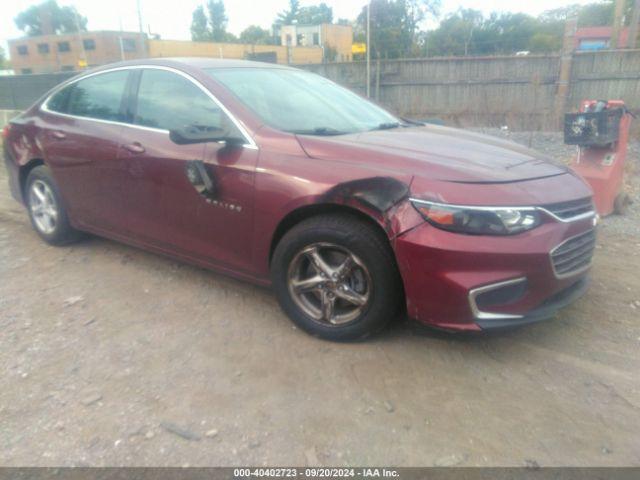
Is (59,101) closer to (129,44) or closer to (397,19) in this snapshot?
(397,19)

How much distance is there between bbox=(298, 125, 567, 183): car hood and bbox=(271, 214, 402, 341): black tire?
0.37m

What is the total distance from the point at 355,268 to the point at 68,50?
2476 inches

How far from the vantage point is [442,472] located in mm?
2115

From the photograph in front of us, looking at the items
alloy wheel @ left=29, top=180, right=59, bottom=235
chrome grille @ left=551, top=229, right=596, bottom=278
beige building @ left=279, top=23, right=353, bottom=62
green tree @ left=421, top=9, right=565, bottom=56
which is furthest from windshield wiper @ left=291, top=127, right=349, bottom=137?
beige building @ left=279, top=23, right=353, bottom=62

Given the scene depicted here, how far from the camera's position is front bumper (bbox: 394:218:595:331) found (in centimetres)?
255

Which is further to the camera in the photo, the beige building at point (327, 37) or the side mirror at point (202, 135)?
the beige building at point (327, 37)

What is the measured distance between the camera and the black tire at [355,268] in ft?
9.11

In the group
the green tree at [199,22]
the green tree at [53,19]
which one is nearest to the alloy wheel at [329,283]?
the green tree at [53,19]

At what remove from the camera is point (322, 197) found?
286 centimetres

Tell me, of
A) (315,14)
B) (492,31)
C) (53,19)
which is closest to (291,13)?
(315,14)

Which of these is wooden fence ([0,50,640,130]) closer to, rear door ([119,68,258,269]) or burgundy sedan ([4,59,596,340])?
burgundy sedan ([4,59,596,340])

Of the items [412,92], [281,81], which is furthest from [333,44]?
[281,81]

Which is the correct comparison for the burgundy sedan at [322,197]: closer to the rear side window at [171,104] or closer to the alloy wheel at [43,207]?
the rear side window at [171,104]

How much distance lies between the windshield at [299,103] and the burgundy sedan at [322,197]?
2 centimetres
